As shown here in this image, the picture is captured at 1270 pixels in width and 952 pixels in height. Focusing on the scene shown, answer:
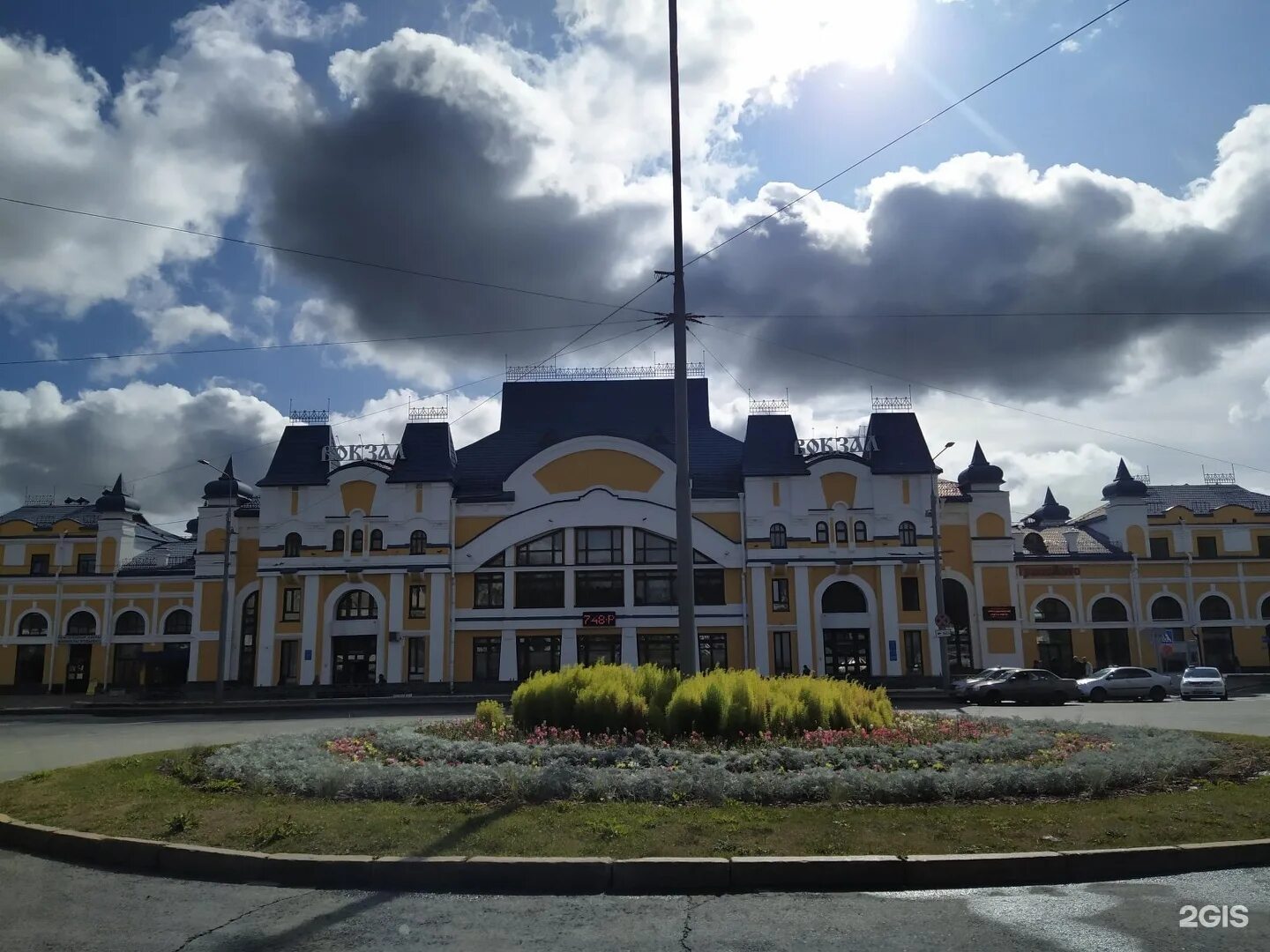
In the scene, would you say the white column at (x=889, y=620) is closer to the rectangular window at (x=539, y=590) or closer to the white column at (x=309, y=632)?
the rectangular window at (x=539, y=590)

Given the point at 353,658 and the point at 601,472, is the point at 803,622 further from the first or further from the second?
the point at 353,658

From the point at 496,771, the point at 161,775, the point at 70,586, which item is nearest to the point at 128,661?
the point at 70,586

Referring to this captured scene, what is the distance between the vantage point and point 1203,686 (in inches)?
1401

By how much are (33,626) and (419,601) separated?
844 inches

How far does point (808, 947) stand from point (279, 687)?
141 ft

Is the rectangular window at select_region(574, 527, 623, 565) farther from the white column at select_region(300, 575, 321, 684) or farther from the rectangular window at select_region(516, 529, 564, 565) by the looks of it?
the white column at select_region(300, 575, 321, 684)

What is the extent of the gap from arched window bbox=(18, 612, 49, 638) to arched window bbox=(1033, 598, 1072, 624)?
5051 centimetres

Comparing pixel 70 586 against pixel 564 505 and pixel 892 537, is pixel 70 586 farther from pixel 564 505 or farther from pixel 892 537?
pixel 892 537

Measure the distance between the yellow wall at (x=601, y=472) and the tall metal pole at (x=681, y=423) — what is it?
95.7ft

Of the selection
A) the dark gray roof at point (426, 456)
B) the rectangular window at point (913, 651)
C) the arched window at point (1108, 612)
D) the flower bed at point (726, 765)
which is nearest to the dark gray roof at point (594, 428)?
the dark gray roof at point (426, 456)

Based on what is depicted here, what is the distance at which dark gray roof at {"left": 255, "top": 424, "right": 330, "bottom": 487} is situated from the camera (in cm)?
4769

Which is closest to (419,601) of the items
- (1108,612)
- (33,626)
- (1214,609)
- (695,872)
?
(33,626)

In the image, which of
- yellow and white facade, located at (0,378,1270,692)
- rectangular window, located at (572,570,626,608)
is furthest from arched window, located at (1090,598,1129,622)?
rectangular window, located at (572,570,626,608)

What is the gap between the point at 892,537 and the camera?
150 feet
